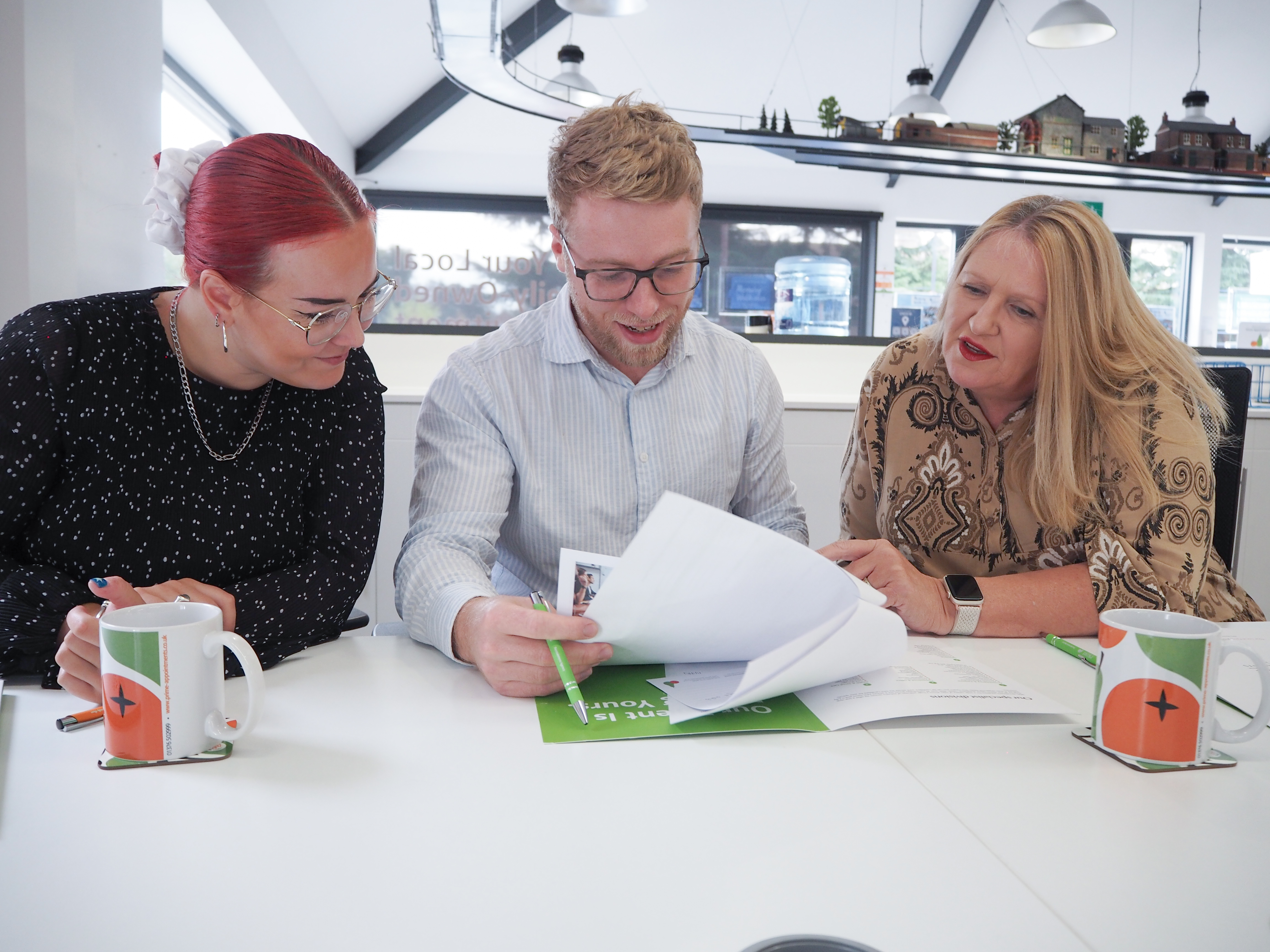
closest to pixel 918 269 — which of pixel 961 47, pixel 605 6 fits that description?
pixel 961 47

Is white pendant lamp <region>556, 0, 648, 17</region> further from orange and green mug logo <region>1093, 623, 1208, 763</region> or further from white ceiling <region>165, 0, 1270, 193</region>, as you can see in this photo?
orange and green mug logo <region>1093, 623, 1208, 763</region>

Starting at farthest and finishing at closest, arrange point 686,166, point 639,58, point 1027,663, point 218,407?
1. point 639,58
2. point 686,166
3. point 218,407
4. point 1027,663

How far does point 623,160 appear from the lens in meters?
1.21

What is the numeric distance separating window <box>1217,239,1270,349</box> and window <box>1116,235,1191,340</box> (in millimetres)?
311

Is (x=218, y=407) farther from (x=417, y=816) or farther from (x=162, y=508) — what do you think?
(x=417, y=816)

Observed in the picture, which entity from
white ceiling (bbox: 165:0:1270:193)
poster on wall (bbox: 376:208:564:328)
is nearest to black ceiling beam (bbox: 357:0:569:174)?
white ceiling (bbox: 165:0:1270:193)

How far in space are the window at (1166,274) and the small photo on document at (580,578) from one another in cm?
932

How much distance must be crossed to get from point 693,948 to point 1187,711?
19.1 inches

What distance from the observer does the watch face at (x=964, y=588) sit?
110 centimetres

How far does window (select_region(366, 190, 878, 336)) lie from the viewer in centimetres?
759

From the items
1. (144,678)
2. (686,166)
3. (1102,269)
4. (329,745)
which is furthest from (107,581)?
(1102,269)

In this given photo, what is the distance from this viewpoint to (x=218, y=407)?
3.73 ft

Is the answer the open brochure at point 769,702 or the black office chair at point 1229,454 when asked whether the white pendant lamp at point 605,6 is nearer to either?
the black office chair at point 1229,454

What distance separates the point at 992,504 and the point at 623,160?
73 centimetres
